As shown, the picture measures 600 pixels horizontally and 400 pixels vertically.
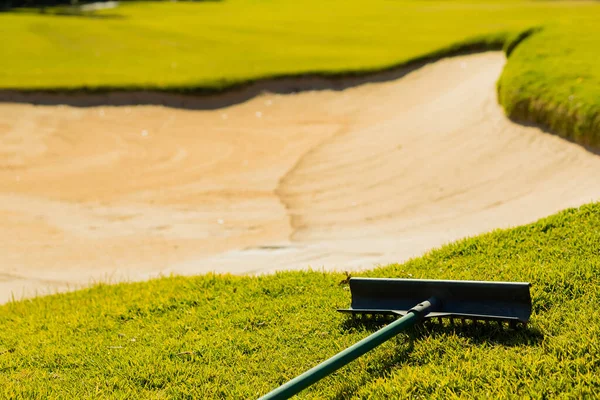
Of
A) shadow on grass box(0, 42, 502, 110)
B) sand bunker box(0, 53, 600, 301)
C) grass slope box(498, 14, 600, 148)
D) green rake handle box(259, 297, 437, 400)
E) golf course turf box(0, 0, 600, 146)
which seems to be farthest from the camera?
shadow on grass box(0, 42, 502, 110)

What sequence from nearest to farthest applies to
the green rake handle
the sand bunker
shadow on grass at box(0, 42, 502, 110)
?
the green rake handle, the sand bunker, shadow on grass at box(0, 42, 502, 110)

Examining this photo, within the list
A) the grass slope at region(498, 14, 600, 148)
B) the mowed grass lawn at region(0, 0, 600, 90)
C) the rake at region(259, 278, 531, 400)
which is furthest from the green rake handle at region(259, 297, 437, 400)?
the mowed grass lawn at region(0, 0, 600, 90)

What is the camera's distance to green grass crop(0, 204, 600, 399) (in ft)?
13.3

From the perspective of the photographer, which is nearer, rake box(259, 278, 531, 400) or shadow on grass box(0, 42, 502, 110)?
rake box(259, 278, 531, 400)

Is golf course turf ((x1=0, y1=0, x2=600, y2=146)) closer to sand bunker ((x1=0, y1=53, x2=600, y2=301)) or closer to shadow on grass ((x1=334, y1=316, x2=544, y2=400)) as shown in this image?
sand bunker ((x1=0, y1=53, x2=600, y2=301))

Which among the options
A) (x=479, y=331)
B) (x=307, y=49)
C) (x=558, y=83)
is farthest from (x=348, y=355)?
(x=307, y=49)

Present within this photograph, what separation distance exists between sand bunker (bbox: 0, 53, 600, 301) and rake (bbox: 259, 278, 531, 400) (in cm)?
183

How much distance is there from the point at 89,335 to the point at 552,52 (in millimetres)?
10306

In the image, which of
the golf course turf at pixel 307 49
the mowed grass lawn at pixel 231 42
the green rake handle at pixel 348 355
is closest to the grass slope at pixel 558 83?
the golf course turf at pixel 307 49

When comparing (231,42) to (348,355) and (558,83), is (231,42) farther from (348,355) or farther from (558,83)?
(348,355)

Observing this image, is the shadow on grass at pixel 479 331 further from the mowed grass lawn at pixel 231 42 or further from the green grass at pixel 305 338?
the mowed grass lawn at pixel 231 42

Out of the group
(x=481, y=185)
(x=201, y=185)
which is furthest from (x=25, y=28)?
(x=481, y=185)

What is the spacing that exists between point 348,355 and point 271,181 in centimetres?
901

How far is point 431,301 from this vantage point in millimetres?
4566
